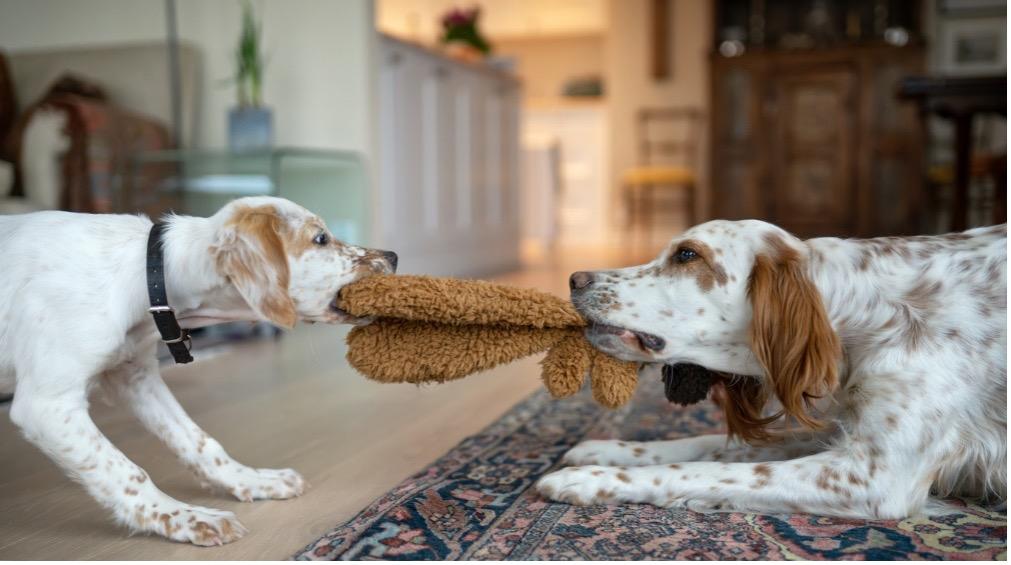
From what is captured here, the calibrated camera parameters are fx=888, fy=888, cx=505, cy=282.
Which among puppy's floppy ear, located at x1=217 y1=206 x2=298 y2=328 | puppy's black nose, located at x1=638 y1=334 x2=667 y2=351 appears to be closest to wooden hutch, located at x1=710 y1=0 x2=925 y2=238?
puppy's black nose, located at x1=638 y1=334 x2=667 y2=351

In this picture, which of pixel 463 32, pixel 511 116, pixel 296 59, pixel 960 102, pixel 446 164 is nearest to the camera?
pixel 960 102

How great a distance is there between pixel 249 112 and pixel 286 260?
325 cm

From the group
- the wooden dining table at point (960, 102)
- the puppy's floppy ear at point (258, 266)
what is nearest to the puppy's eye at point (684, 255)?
the puppy's floppy ear at point (258, 266)

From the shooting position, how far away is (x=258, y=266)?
156cm

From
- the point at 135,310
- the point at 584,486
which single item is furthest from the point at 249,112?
the point at 584,486

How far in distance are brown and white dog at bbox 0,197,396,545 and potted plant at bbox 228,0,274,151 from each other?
9.72 ft

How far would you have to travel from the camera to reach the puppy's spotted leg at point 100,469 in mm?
1482

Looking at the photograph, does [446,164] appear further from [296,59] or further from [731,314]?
[731,314]

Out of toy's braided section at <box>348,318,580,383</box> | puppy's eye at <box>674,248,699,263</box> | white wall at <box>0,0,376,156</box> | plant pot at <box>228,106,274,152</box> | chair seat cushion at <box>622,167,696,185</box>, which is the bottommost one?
toy's braided section at <box>348,318,580,383</box>

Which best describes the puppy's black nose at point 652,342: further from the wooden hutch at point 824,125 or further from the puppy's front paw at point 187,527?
the wooden hutch at point 824,125

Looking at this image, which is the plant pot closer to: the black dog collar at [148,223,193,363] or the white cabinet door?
the white cabinet door

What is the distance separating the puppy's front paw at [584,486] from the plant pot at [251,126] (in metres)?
3.38

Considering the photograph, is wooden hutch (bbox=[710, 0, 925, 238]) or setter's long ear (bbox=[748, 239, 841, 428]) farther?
wooden hutch (bbox=[710, 0, 925, 238])

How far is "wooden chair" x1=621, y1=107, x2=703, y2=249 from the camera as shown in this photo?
9484mm
